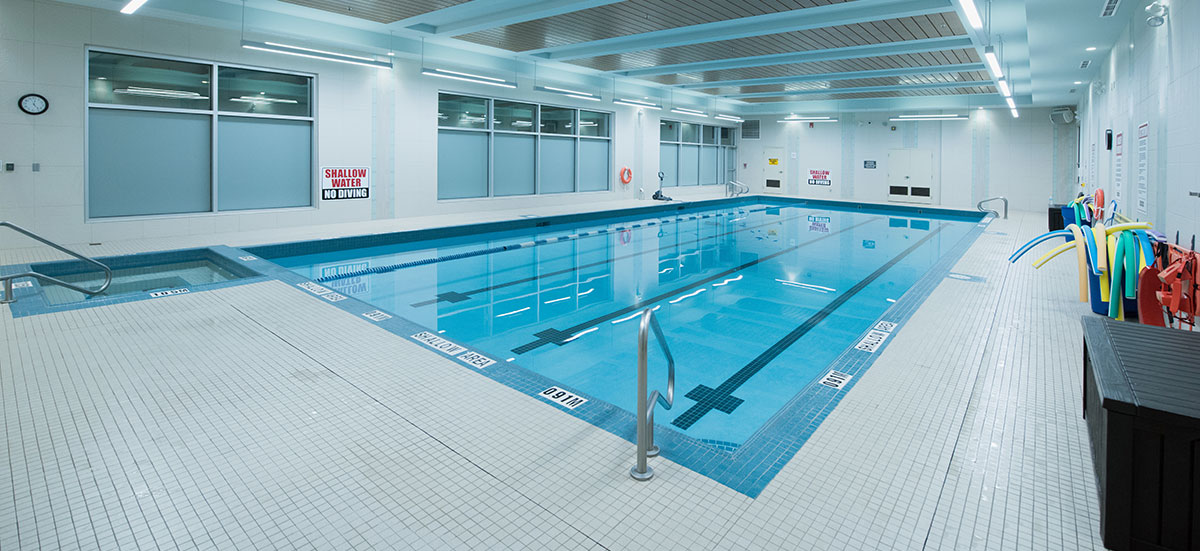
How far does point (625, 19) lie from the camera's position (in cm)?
725

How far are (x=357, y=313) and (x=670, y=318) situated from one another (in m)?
2.43

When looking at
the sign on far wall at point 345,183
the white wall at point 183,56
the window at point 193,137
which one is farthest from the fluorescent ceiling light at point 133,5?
the sign on far wall at point 345,183

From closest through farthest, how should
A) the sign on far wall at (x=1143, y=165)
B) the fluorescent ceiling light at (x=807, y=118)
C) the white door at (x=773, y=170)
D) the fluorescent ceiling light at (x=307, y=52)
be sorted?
the sign on far wall at (x=1143, y=165), the fluorescent ceiling light at (x=307, y=52), the fluorescent ceiling light at (x=807, y=118), the white door at (x=773, y=170)

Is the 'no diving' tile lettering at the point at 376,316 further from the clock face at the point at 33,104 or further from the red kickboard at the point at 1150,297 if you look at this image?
the clock face at the point at 33,104

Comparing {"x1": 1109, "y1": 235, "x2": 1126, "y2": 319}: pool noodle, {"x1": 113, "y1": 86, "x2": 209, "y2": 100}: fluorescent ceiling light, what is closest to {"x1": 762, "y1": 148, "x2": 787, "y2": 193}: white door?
{"x1": 113, "y1": 86, "x2": 209, "y2": 100}: fluorescent ceiling light

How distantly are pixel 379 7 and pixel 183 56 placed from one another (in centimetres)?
244

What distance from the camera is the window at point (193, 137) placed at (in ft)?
22.7

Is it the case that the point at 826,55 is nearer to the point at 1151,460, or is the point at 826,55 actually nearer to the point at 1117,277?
the point at 1117,277

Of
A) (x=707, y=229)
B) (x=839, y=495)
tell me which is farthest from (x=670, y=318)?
(x=707, y=229)

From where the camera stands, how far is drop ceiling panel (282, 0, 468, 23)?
21.9ft

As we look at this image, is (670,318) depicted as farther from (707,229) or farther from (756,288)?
(707,229)

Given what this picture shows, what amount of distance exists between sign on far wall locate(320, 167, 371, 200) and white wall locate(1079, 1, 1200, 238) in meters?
8.76

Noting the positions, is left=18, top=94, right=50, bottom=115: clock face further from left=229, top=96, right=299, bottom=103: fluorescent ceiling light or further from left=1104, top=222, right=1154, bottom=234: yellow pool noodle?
left=1104, top=222, right=1154, bottom=234: yellow pool noodle

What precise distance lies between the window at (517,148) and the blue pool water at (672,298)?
1797 mm
